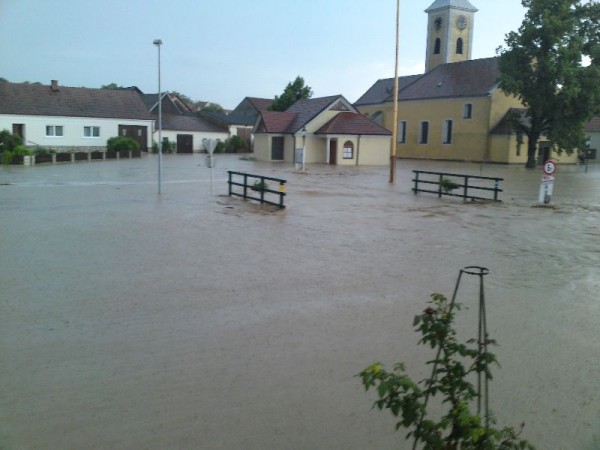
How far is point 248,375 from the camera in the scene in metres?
5.56

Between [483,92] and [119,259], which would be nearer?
[119,259]

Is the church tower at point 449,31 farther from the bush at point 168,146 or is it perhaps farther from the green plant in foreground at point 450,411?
the green plant in foreground at point 450,411

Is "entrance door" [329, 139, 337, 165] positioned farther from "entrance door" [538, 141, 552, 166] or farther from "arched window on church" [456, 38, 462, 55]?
"arched window on church" [456, 38, 462, 55]

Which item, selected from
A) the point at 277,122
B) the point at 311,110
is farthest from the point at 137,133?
the point at 311,110

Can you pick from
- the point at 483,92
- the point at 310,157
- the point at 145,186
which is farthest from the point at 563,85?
the point at 145,186

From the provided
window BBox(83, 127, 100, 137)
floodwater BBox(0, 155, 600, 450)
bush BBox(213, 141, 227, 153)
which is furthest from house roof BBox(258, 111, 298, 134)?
floodwater BBox(0, 155, 600, 450)

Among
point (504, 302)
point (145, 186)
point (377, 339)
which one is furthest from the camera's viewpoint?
point (145, 186)

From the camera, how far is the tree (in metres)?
66.9

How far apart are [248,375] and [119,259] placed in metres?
5.46

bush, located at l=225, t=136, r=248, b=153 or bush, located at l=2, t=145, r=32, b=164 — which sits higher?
bush, located at l=225, t=136, r=248, b=153

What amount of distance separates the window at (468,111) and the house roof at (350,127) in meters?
10.8

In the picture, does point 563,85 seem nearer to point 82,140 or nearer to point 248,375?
point 82,140

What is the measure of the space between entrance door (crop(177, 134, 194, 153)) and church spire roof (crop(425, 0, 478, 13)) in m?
31.6

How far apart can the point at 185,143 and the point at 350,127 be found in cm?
2342
